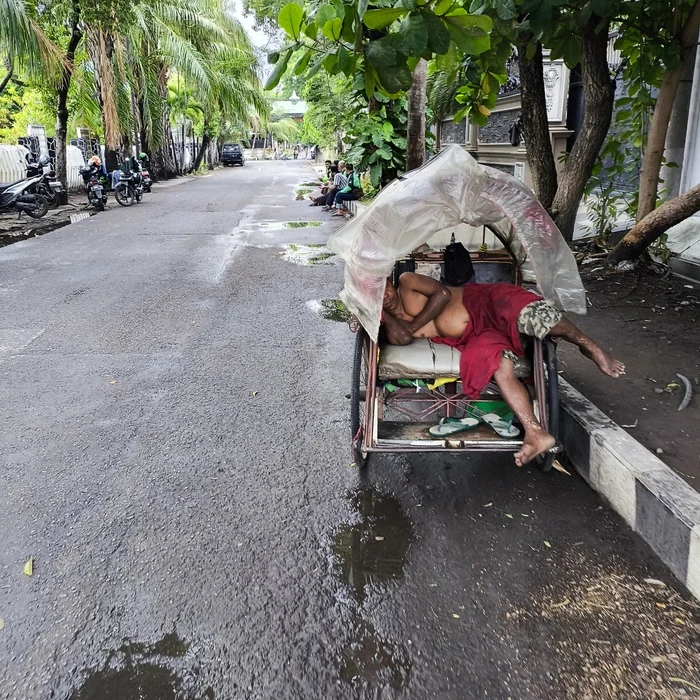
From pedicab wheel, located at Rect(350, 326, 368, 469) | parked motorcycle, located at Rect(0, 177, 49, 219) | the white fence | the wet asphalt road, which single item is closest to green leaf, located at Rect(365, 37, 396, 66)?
pedicab wheel, located at Rect(350, 326, 368, 469)

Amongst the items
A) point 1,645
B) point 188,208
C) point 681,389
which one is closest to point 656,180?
point 681,389

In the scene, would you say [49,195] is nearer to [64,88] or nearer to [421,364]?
[64,88]

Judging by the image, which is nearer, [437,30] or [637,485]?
[437,30]

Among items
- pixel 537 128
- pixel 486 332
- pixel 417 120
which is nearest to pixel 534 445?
pixel 486 332

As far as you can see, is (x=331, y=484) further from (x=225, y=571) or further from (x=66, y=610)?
(x=66, y=610)

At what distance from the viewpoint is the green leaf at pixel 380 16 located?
108 inches

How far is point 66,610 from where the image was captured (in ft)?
8.55

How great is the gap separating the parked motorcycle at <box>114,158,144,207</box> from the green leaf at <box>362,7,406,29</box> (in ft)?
54.6

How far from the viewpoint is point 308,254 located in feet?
34.8

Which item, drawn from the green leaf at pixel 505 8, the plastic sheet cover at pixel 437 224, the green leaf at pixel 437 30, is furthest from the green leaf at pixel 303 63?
the green leaf at pixel 505 8

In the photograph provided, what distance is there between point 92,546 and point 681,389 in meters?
3.67

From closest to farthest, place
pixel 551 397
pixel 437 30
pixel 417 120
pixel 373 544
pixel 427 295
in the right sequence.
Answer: pixel 437 30
pixel 373 544
pixel 551 397
pixel 427 295
pixel 417 120

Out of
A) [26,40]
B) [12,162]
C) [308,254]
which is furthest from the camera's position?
[12,162]

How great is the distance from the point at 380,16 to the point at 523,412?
1.98m
